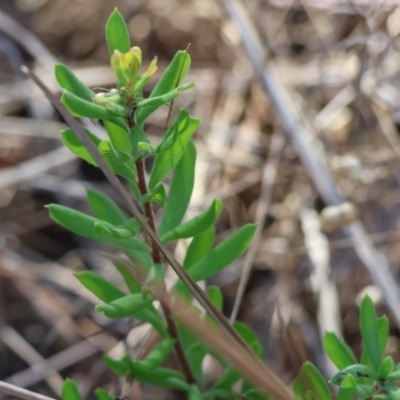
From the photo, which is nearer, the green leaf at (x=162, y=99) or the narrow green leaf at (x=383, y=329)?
the green leaf at (x=162, y=99)

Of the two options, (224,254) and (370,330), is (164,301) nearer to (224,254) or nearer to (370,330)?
(224,254)

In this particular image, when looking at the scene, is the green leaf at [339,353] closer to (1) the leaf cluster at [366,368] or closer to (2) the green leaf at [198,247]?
(1) the leaf cluster at [366,368]

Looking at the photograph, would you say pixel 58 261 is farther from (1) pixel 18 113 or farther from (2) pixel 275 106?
(2) pixel 275 106

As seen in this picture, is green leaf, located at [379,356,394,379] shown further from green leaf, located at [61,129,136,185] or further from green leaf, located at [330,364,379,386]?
green leaf, located at [61,129,136,185]

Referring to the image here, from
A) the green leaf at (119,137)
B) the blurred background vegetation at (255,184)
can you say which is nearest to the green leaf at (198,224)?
the green leaf at (119,137)

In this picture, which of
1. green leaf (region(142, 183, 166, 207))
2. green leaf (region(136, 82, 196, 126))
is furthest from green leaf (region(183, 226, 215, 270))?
green leaf (region(136, 82, 196, 126))

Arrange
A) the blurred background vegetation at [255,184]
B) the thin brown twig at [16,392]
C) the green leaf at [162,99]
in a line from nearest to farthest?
1. the green leaf at [162,99]
2. the thin brown twig at [16,392]
3. the blurred background vegetation at [255,184]
